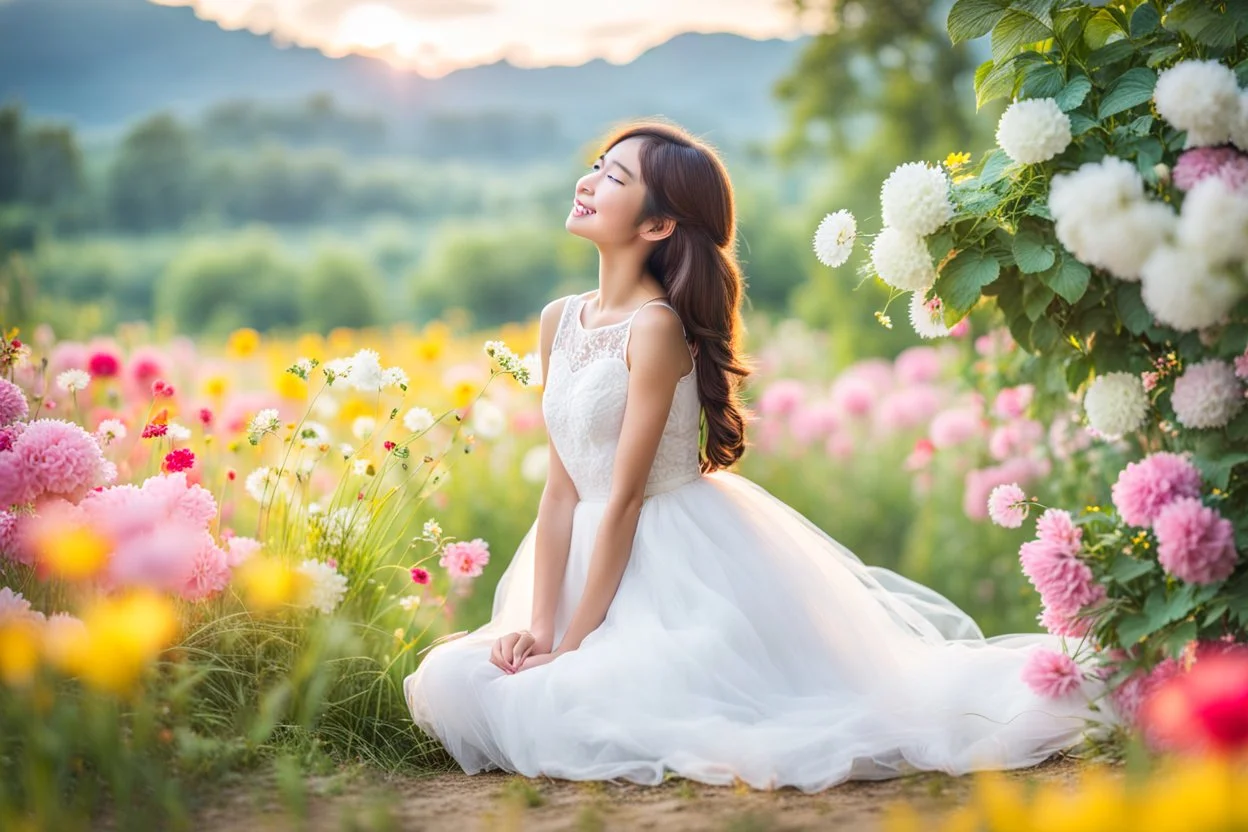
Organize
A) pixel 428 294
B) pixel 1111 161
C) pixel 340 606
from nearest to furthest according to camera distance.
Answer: pixel 1111 161
pixel 340 606
pixel 428 294

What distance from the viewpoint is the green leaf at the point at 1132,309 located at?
83.7 inches

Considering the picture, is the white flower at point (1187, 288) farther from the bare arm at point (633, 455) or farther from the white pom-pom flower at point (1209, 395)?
the bare arm at point (633, 455)

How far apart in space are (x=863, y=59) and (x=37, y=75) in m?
11.3

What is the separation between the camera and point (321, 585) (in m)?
2.54

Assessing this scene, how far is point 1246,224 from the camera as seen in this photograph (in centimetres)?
183

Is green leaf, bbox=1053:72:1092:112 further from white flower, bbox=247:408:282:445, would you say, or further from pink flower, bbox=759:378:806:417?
pink flower, bbox=759:378:806:417

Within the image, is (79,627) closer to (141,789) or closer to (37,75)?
(141,789)

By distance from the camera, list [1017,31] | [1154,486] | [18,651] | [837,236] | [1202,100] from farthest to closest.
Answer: [837,236]
[1017,31]
[1154,486]
[1202,100]
[18,651]

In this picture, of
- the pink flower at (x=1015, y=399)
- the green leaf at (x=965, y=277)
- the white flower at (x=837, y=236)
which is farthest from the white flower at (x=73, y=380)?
the pink flower at (x=1015, y=399)

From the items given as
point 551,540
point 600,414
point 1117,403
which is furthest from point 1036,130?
point 551,540

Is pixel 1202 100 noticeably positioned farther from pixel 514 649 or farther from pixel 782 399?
pixel 782 399

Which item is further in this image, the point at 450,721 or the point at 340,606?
the point at 340,606

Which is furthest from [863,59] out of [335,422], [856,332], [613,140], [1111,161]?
[1111,161]

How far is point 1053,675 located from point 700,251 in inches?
56.3
